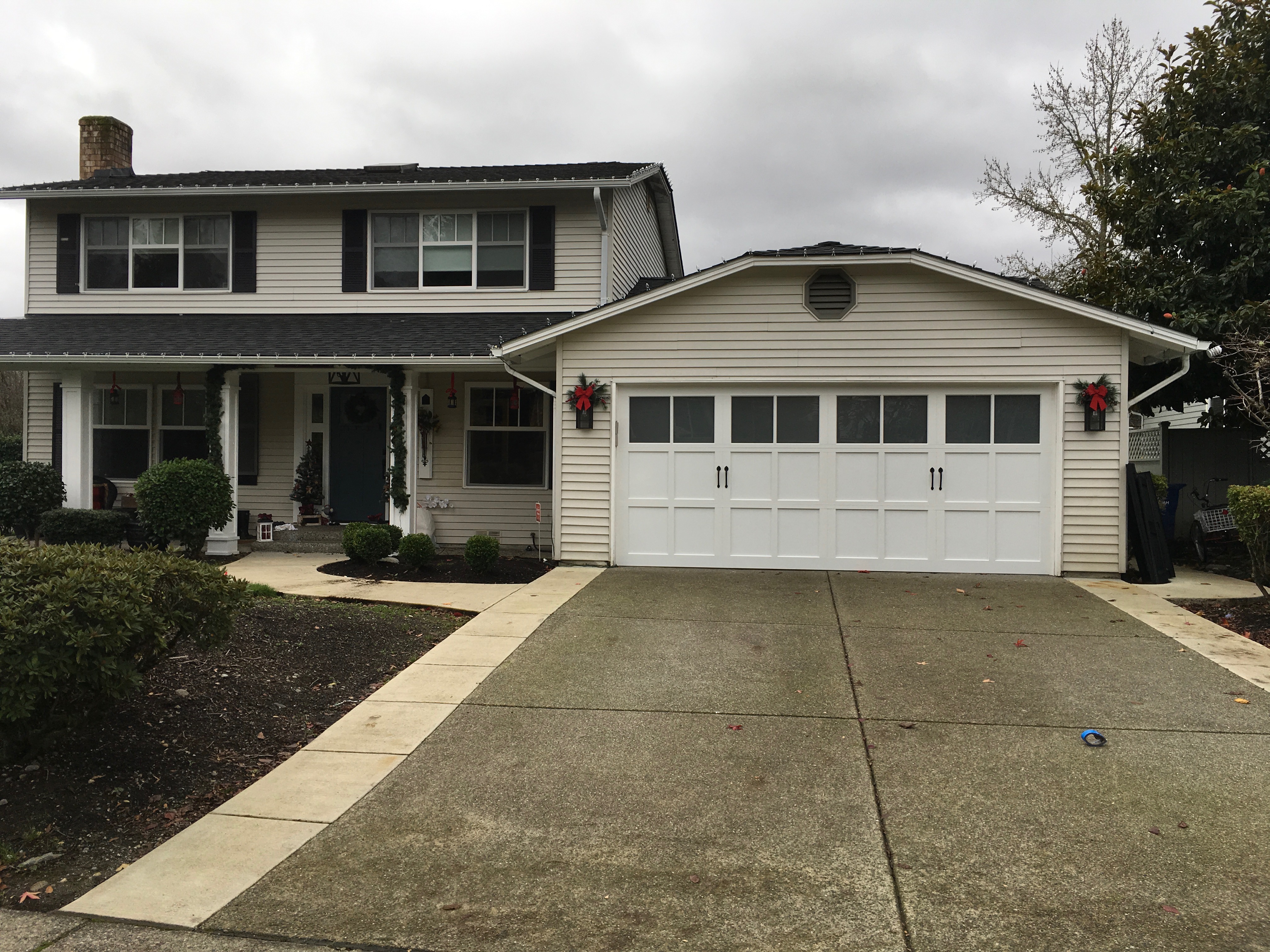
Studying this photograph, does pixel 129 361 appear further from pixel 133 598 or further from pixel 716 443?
pixel 133 598

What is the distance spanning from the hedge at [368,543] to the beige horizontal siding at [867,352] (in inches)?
85.6

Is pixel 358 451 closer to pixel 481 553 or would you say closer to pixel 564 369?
pixel 481 553

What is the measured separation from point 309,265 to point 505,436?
13.0ft

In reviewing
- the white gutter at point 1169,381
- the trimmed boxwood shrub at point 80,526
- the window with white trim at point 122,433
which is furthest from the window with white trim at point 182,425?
the white gutter at point 1169,381

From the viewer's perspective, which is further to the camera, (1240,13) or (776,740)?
(1240,13)

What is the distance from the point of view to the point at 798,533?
424 inches

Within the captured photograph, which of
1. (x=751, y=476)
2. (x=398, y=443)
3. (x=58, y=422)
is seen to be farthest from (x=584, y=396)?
(x=58, y=422)

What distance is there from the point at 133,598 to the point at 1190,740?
5400 mm

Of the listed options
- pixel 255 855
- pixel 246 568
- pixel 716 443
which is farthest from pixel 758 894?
pixel 246 568

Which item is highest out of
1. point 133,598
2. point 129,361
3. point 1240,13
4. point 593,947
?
point 1240,13

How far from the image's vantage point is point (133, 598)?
422cm

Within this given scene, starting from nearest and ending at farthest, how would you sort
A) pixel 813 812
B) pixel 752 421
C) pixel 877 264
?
1. pixel 813 812
2. pixel 877 264
3. pixel 752 421

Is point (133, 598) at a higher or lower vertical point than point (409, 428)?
lower

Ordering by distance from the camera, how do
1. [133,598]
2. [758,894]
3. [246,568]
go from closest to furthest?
[758,894]
[133,598]
[246,568]
